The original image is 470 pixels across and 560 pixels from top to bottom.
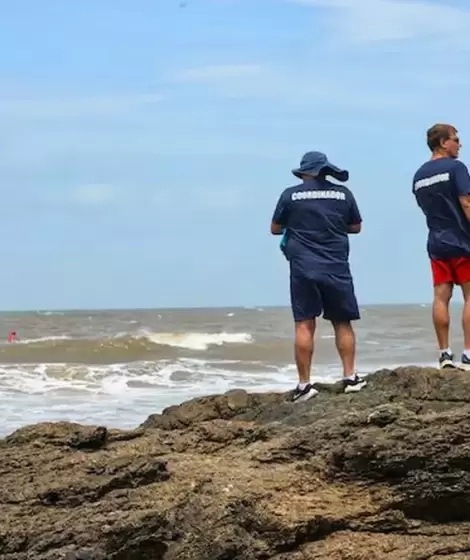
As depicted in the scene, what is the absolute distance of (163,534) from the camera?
13.1 feet

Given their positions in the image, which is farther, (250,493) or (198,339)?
(198,339)

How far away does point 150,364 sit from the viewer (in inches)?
864

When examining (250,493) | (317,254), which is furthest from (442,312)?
(250,493)

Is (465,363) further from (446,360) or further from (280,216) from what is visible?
(280,216)

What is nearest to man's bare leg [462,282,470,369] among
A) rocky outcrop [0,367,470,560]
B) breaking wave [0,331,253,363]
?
rocky outcrop [0,367,470,560]

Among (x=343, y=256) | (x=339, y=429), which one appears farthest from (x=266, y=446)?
(x=343, y=256)

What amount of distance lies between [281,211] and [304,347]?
0.98m

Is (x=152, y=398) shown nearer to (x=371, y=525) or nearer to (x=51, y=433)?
(x=51, y=433)

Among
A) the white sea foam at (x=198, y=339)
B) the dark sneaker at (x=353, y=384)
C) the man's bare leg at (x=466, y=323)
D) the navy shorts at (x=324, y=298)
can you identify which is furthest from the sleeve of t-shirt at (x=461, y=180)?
the white sea foam at (x=198, y=339)

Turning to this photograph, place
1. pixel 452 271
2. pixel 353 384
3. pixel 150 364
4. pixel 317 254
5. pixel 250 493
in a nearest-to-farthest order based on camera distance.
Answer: pixel 250 493, pixel 353 384, pixel 317 254, pixel 452 271, pixel 150 364

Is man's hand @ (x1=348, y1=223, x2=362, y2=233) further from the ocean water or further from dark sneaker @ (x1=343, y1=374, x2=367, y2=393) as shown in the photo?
the ocean water

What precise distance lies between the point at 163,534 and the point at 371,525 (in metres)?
0.91

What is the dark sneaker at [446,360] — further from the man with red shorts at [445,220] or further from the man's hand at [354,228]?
the man's hand at [354,228]

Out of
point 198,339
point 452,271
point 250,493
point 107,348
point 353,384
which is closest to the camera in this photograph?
point 250,493
